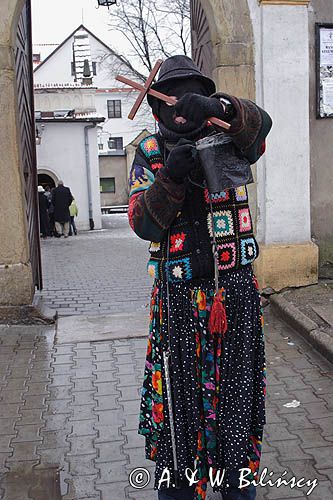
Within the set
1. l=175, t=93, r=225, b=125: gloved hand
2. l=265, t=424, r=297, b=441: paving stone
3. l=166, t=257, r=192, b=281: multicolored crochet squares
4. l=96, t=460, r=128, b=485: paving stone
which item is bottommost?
l=96, t=460, r=128, b=485: paving stone

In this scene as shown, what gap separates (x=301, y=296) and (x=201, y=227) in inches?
154

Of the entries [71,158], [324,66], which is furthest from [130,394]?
[71,158]

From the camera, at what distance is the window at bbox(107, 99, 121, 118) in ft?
179

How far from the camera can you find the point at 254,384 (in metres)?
2.68

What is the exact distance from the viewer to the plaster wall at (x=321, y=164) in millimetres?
6430

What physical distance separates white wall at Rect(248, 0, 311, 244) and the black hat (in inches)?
152

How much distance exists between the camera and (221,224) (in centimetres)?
255

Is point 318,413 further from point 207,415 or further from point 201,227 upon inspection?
point 201,227

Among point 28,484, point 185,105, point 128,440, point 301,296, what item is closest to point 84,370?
point 128,440

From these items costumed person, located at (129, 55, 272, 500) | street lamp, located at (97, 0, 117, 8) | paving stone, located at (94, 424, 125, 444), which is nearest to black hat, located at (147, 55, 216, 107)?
costumed person, located at (129, 55, 272, 500)

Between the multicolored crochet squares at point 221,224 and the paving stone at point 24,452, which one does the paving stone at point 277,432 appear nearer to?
the paving stone at point 24,452

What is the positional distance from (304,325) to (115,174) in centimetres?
3926

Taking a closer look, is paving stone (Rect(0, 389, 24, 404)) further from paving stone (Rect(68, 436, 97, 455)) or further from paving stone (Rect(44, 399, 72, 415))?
paving stone (Rect(68, 436, 97, 455))

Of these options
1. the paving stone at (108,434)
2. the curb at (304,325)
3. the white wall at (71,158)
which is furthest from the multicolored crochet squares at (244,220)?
the white wall at (71,158)
